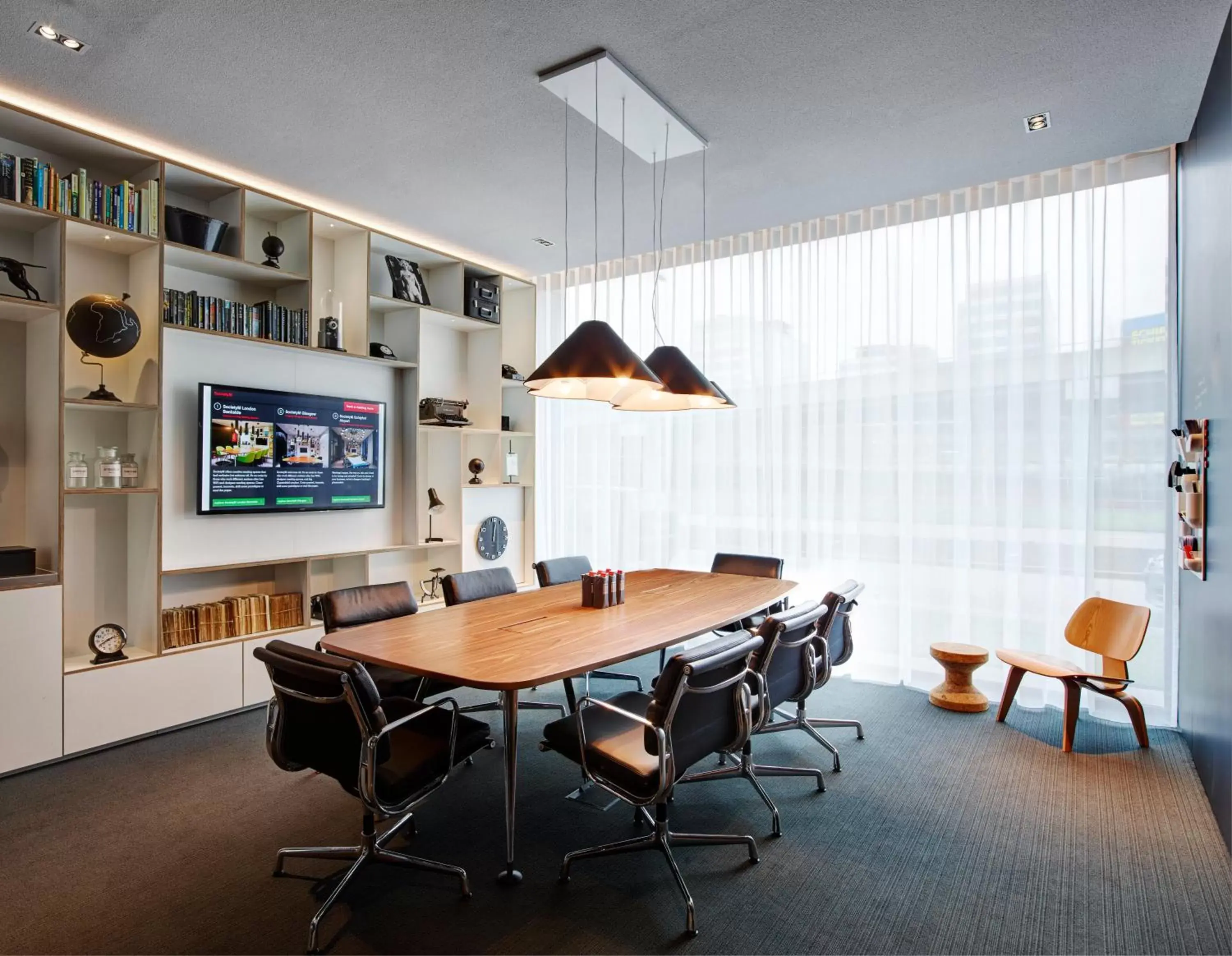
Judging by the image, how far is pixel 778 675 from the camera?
116 inches

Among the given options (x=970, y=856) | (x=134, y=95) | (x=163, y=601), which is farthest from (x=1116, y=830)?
(x=134, y=95)

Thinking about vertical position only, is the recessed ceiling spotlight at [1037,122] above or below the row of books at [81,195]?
above

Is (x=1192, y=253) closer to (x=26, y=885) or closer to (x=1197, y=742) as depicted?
(x=1197, y=742)

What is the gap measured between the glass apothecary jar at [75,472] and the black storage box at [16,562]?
37cm

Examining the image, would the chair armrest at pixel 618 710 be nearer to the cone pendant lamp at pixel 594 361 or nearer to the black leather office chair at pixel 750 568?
the cone pendant lamp at pixel 594 361

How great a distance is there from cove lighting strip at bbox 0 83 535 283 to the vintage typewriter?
1184 mm

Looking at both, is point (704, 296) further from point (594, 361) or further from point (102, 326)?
point (102, 326)

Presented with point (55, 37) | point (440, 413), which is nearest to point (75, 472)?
point (55, 37)

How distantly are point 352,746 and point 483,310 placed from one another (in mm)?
4413

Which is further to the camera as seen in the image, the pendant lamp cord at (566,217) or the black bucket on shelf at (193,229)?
the black bucket on shelf at (193,229)

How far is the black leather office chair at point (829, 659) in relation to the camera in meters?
3.21

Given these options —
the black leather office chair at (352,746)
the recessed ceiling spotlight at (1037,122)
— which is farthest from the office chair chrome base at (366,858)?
the recessed ceiling spotlight at (1037,122)

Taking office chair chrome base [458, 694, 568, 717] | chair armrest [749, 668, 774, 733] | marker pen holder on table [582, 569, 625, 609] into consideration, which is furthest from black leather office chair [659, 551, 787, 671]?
chair armrest [749, 668, 774, 733]

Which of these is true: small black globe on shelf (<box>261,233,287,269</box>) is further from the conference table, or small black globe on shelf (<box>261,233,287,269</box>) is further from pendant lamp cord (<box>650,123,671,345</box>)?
the conference table
